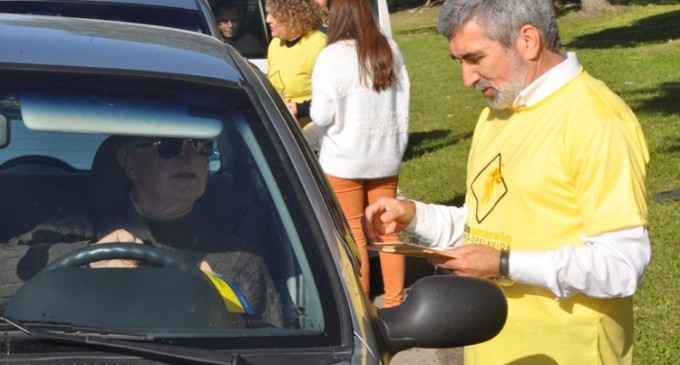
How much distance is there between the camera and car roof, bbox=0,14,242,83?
3.05 meters

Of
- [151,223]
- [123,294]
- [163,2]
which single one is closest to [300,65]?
[163,2]

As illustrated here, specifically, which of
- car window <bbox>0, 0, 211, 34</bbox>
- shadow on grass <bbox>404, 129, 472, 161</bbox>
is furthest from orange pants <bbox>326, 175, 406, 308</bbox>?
shadow on grass <bbox>404, 129, 472, 161</bbox>

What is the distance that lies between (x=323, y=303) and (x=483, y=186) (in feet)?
2.76

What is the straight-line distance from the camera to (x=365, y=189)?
22.3ft

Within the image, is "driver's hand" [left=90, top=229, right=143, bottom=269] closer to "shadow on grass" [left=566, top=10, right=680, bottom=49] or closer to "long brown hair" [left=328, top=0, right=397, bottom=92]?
"long brown hair" [left=328, top=0, right=397, bottom=92]

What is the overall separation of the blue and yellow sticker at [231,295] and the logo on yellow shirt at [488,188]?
0.84 m

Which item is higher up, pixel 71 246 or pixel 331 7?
pixel 331 7

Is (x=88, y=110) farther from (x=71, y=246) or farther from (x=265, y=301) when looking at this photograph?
(x=265, y=301)

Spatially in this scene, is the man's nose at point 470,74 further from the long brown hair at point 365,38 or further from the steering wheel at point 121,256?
the long brown hair at point 365,38

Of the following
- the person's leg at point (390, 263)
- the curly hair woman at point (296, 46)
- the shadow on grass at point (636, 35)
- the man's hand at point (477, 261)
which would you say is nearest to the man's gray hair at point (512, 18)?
the man's hand at point (477, 261)

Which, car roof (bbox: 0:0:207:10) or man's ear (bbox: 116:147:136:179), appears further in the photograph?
car roof (bbox: 0:0:207:10)

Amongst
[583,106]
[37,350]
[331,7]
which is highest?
[331,7]

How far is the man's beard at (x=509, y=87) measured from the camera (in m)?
3.21

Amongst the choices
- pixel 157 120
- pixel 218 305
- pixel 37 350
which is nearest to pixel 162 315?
pixel 218 305
